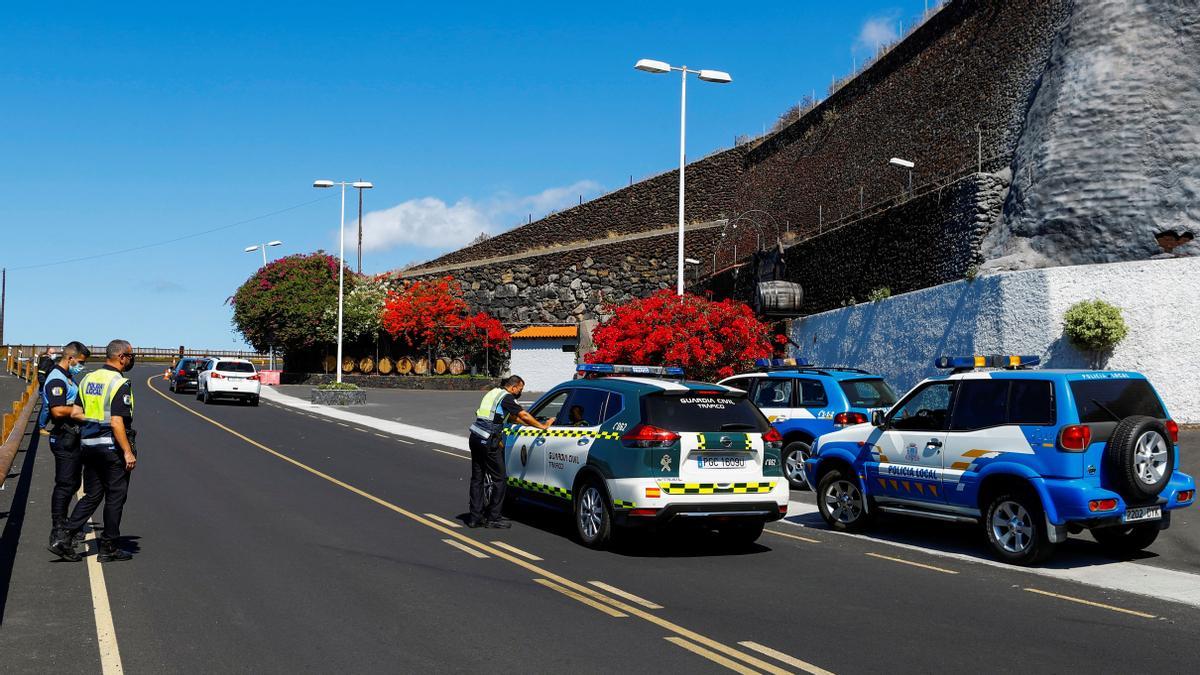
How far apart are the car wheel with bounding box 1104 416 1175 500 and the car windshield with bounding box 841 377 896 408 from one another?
18.6ft

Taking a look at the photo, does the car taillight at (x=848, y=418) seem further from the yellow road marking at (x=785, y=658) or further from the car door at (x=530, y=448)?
the yellow road marking at (x=785, y=658)

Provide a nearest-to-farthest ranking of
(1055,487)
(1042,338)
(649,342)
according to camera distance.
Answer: (1055,487) < (1042,338) < (649,342)

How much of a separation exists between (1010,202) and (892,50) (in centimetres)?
1507

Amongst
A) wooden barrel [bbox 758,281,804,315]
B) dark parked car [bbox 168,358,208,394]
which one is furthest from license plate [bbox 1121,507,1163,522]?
dark parked car [bbox 168,358,208,394]

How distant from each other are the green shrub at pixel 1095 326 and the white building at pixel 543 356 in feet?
102

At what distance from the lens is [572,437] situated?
11031mm

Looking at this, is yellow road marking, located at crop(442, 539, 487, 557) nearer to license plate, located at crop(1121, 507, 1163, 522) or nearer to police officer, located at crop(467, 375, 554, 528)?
police officer, located at crop(467, 375, 554, 528)

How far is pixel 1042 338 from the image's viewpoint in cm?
1992

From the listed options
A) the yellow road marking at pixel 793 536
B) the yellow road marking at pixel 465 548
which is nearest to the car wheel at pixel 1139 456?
the yellow road marking at pixel 793 536

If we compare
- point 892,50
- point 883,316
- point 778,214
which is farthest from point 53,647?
point 778,214

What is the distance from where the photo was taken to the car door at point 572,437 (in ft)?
35.5

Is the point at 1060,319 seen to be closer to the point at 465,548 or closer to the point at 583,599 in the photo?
the point at 465,548

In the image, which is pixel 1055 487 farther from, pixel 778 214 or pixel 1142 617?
pixel 778 214

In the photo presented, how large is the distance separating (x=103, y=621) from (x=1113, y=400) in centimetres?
905
